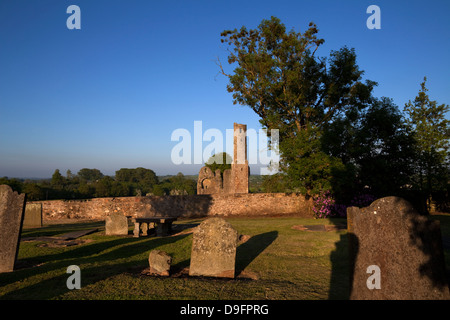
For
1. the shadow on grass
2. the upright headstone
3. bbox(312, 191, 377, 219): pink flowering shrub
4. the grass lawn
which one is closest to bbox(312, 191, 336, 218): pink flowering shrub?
bbox(312, 191, 377, 219): pink flowering shrub

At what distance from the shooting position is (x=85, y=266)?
650 cm

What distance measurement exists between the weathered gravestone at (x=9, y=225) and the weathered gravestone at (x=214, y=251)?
4255 mm

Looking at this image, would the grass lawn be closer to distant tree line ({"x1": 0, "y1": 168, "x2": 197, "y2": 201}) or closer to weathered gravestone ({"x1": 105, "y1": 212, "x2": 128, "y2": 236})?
weathered gravestone ({"x1": 105, "y1": 212, "x2": 128, "y2": 236})

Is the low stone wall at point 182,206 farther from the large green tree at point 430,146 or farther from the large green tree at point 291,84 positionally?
the large green tree at point 430,146

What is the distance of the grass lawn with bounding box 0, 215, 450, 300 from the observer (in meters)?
4.67

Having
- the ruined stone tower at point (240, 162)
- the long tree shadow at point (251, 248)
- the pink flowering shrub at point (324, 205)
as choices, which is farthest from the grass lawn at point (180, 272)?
the ruined stone tower at point (240, 162)

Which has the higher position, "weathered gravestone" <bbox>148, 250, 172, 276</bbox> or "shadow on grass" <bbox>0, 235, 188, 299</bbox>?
"weathered gravestone" <bbox>148, 250, 172, 276</bbox>

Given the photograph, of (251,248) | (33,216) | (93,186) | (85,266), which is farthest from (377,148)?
(93,186)

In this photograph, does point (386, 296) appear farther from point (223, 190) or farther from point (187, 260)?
point (223, 190)

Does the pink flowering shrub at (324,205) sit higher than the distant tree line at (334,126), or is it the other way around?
the distant tree line at (334,126)

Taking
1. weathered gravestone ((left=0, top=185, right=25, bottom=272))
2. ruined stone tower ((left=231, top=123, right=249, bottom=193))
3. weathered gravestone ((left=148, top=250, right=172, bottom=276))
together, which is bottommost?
weathered gravestone ((left=148, top=250, right=172, bottom=276))

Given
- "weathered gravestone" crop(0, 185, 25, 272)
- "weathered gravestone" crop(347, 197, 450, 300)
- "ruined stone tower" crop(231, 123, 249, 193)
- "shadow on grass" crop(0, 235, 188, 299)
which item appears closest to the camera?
"weathered gravestone" crop(347, 197, 450, 300)

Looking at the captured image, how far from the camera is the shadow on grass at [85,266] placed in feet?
16.1
